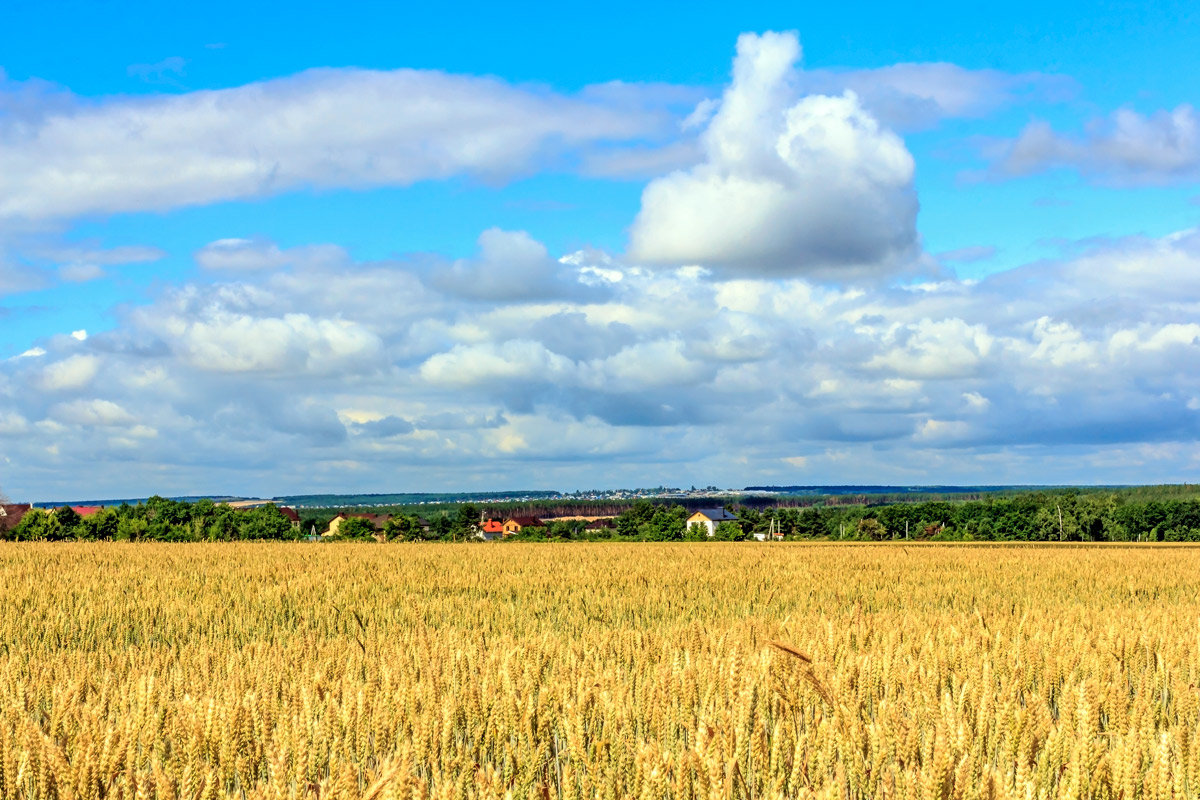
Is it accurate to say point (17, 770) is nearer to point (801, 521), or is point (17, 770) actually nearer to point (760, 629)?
point (760, 629)

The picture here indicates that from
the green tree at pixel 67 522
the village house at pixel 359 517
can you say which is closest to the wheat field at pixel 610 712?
the green tree at pixel 67 522

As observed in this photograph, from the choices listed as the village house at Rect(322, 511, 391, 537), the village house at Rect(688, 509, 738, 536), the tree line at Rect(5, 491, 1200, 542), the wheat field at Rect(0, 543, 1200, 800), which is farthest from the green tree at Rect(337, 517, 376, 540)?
the village house at Rect(688, 509, 738, 536)

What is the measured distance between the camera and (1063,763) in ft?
12.1

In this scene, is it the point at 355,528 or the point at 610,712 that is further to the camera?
the point at 355,528

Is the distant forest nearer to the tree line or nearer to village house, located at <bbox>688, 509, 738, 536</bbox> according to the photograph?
the tree line

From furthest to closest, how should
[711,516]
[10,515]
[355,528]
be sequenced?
1. [711,516]
2. [355,528]
3. [10,515]

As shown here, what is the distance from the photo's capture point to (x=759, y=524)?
10112cm

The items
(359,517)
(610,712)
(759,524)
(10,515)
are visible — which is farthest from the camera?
(759,524)

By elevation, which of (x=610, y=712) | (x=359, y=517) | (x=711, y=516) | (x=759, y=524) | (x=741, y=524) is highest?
(x=610, y=712)

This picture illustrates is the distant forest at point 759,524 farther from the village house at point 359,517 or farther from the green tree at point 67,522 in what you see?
the village house at point 359,517

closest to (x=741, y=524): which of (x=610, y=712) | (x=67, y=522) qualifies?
(x=67, y=522)

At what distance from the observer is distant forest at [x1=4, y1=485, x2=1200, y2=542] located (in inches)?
1735

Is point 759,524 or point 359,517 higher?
point 359,517

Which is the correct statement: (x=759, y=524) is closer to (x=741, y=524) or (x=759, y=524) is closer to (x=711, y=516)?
(x=741, y=524)
